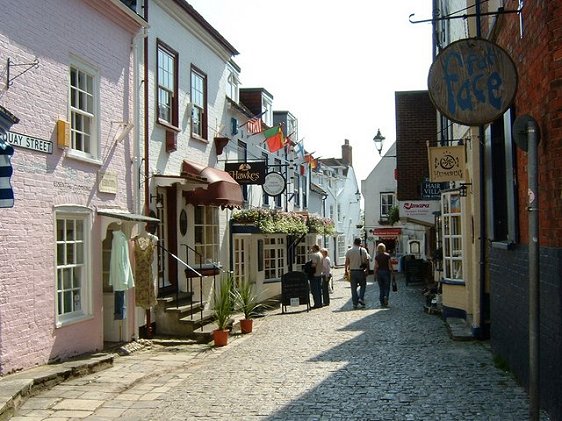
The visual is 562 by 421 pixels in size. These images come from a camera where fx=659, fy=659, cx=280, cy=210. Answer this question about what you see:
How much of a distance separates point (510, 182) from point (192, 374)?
5154 millimetres

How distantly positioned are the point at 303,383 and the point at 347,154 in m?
52.0

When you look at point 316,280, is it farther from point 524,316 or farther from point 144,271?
point 524,316

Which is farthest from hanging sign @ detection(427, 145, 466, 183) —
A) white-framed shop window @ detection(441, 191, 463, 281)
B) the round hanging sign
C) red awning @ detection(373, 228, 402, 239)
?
red awning @ detection(373, 228, 402, 239)

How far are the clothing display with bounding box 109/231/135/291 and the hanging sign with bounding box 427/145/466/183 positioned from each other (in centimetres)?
590

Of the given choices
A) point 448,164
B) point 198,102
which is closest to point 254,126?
point 198,102

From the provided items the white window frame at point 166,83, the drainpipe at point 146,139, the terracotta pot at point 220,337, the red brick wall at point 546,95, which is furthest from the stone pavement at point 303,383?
the white window frame at point 166,83

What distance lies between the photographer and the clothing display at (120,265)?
10.8 m

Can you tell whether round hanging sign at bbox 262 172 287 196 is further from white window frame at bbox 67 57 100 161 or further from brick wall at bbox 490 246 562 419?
brick wall at bbox 490 246 562 419

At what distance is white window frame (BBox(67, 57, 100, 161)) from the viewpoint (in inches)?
413

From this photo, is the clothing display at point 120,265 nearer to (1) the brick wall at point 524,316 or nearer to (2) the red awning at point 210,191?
(2) the red awning at point 210,191

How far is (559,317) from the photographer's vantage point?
5777mm

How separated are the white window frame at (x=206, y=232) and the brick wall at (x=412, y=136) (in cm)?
Result: 701

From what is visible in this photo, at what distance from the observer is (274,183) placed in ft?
65.8

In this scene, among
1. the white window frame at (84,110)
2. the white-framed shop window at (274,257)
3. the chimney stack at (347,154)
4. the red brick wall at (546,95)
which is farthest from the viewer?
the chimney stack at (347,154)
